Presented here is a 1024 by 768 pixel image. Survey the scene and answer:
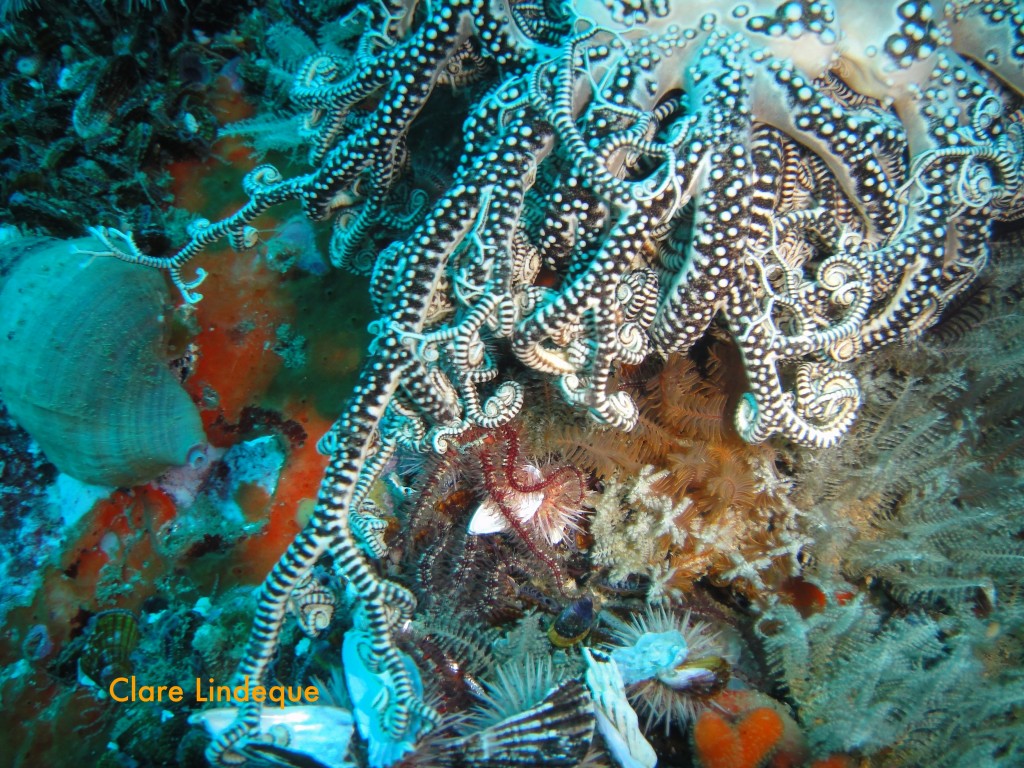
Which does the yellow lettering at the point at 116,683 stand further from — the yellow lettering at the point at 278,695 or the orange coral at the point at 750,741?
the orange coral at the point at 750,741

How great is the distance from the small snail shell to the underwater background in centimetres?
2

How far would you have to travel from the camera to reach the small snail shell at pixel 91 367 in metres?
2.83

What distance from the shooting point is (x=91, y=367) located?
2.89 metres

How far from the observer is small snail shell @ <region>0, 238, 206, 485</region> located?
2828mm

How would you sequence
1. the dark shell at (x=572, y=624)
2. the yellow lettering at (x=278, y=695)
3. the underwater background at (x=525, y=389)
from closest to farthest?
1. the underwater background at (x=525, y=389)
2. the yellow lettering at (x=278, y=695)
3. the dark shell at (x=572, y=624)

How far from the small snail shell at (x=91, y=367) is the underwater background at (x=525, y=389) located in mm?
19

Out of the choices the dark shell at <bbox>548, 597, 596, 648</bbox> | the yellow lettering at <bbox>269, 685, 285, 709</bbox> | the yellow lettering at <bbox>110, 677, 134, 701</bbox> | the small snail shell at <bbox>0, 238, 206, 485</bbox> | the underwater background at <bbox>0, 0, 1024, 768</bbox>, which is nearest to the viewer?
the underwater background at <bbox>0, 0, 1024, 768</bbox>

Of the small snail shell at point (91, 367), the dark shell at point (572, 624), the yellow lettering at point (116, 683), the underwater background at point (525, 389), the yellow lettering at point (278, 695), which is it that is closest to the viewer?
the underwater background at point (525, 389)

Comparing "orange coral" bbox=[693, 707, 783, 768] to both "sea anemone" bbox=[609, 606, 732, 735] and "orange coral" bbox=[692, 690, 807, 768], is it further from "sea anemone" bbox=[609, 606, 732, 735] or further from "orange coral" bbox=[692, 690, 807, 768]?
"sea anemone" bbox=[609, 606, 732, 735]

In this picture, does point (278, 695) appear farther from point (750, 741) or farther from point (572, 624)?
point (750, 741)

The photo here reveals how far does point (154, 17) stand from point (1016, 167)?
4.78 m


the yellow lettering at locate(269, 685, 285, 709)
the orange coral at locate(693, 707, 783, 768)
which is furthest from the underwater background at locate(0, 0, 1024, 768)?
the yellow lettering at locate(269, 685, 285, 709)

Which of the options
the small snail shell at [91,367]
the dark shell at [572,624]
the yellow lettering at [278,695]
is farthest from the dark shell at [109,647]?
the dark shell at [572,624]

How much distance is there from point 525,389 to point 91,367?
89.2 inches
